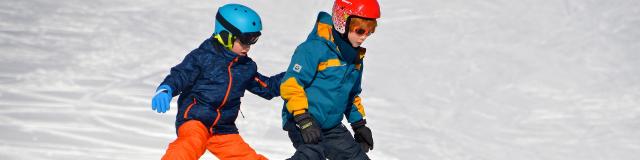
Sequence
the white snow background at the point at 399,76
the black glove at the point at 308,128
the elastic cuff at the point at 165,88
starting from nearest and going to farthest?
the elastic cuff at the point at 165,88 → the black glove at the point at 308,128 → the white snow background at the point at 399,76

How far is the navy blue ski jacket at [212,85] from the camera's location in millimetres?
4652

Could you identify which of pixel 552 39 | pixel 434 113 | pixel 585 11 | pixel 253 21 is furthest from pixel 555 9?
pixel 253 21

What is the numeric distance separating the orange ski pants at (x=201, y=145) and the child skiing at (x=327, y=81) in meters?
0.26

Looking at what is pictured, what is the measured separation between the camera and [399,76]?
800 centimetres

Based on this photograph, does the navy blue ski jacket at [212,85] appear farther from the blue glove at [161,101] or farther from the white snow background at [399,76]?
the white snow background at [399,76]

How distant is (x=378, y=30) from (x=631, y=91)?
8.04 ft

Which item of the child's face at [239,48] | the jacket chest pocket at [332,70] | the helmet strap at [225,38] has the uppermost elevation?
the helmet strap at [225,38]

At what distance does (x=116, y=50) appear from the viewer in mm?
8047

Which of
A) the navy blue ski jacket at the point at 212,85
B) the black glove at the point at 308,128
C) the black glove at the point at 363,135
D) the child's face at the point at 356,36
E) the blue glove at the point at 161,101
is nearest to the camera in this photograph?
the blue glove at the point at 161,101

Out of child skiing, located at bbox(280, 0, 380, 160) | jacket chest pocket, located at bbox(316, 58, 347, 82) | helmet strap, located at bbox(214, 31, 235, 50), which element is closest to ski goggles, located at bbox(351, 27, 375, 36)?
child skiing, located at bbox(280, 0, 380, 160)

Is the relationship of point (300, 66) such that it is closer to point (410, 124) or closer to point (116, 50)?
point (410, 124)

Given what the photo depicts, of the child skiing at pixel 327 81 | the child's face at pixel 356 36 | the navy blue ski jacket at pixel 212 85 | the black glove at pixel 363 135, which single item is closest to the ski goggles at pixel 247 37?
the navy blue ski jacket at pixel 212 85

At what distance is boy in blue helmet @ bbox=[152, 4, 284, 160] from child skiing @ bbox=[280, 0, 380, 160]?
26 cm

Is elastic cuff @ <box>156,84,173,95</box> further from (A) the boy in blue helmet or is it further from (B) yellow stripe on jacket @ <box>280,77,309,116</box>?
(B) yellow stripe on jacket @ <box>280,77,309,116</box>
